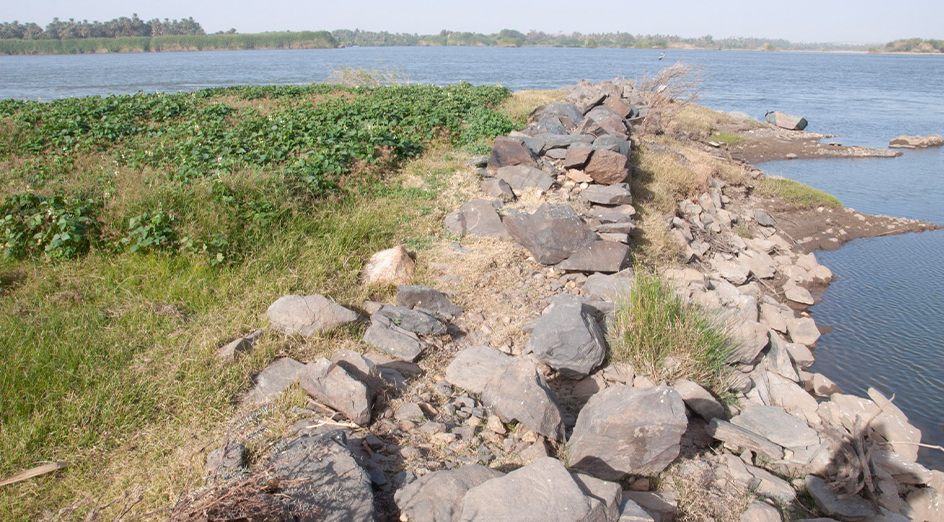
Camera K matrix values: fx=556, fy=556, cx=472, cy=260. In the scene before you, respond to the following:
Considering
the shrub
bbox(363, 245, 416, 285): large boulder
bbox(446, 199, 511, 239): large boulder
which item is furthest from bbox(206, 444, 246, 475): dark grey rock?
bbox(446, 199, 511, 239): large boulder

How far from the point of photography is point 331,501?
8.23 ft

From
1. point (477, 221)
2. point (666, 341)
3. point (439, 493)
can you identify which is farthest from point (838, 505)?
point (477, 221)

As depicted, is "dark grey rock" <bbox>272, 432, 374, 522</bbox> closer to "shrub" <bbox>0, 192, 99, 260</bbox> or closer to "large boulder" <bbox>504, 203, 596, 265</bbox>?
"large boulder" <bbox>504, 203, 596, 265</bbox>

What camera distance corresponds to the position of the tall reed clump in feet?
13.4

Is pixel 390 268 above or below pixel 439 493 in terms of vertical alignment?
above

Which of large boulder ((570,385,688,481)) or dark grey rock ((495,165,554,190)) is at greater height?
dark grey rock ((495,165,554,190))

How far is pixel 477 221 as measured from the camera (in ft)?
21.8

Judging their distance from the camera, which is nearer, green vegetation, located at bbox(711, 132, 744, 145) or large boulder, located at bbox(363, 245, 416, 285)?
large boulder, located at bbox(363, 245, 416, 285)

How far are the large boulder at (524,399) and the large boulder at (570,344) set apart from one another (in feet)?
1.78

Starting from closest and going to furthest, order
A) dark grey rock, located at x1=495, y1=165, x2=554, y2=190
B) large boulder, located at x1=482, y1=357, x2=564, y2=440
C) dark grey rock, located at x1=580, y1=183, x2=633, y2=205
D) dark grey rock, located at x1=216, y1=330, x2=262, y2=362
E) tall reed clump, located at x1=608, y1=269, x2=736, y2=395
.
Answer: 1. large boulder, located at x1=482, y1=357, x2=564, y2=440
2. dark grey rock, located at x1=216, y1=330, x2=262, y2=362
3. tall reed clump, located at x1=608, y1=269, x2=736, y2=395
4. dark grey rock, located at x1=580, y1=183, x2=633, y2=205
5. dark grey rock, located at x1=495, y1=165, x2=554, y2=190

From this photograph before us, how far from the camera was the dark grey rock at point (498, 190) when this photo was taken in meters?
7.44

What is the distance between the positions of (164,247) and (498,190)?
4.04 meters

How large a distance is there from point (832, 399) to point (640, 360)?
2.37m

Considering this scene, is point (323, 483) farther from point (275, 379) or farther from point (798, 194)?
point (798, 194)
